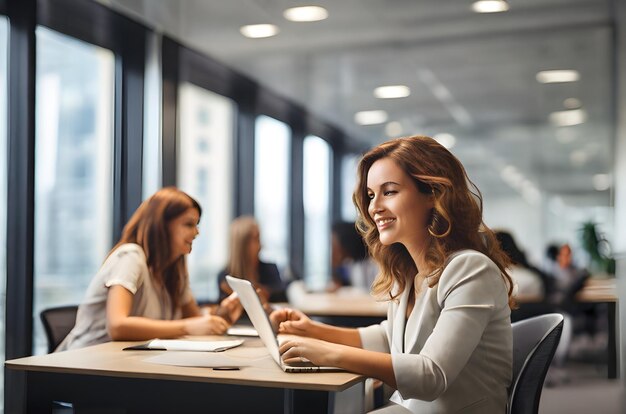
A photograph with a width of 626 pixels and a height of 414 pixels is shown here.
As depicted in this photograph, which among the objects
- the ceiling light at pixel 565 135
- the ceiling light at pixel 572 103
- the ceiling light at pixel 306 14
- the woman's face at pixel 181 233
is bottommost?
the woman's face at pixel 181 233

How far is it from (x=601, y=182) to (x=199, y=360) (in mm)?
4041

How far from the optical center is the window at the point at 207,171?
18.8 ft

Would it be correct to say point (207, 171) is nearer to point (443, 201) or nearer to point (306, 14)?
point (306, 14)

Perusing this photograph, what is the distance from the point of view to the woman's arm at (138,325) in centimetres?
277

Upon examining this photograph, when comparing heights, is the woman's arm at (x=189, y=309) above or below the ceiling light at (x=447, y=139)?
below

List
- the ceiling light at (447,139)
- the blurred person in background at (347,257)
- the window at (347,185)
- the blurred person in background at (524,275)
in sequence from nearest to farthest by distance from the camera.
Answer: the blurred person in background at (524,275), the ceiling light at (447,139), the blurred person in background at (347,257), the window at (347,185)

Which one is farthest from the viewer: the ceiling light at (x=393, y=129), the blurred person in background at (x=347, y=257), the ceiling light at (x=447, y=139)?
the blurred person in background at (x=347, y=257)

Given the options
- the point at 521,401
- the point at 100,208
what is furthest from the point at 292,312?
the point at 100,208

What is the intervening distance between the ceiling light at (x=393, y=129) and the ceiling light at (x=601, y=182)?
162 cm

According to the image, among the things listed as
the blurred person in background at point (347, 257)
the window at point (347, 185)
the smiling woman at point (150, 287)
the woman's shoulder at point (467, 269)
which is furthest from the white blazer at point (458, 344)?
the window at point (347, 185)

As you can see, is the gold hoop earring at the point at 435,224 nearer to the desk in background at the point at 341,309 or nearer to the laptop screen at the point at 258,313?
the laptop screen at the point at 258,313

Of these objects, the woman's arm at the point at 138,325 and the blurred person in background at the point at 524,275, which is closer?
the woman's arm at the point at 138,325

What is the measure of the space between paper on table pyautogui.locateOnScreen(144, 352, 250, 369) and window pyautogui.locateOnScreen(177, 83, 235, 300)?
10.9ft

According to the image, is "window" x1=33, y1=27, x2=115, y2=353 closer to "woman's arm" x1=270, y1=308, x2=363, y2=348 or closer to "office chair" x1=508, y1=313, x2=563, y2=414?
"woman's arm" x1=270, y1=308, x2=363, y2=348
